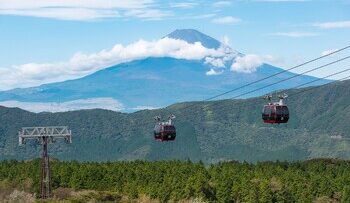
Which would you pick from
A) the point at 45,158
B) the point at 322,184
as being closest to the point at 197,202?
the point at 45,158

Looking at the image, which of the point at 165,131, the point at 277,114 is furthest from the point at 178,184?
the point at 277,114

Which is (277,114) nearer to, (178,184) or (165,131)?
(165,131)

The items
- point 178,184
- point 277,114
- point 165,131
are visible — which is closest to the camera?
point 277,114

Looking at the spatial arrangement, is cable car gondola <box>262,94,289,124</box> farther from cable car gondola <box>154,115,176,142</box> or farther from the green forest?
the green forest

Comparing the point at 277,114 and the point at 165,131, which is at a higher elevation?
the point at 277,114

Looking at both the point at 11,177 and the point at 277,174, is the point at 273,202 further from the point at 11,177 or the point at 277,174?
the point at 11,177

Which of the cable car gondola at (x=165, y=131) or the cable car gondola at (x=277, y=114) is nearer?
the cable car gondola at (x=277, y=114)

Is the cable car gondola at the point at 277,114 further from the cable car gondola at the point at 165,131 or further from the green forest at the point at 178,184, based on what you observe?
the green forest at the point at 178,184

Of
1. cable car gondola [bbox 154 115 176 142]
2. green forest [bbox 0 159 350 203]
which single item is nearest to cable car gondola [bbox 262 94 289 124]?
cable car gondola [bbox 154 115 176 142]

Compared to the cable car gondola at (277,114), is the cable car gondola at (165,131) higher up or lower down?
lower down

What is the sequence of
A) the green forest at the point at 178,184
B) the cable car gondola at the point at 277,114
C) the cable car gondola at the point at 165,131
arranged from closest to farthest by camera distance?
the cable car gondola at the point at 277,114 → the cable car gondola at the point at 165,131 → the green forest at the point at 178,184

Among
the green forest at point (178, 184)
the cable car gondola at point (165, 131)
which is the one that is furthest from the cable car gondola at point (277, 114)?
the green forest at point (178, 184)
